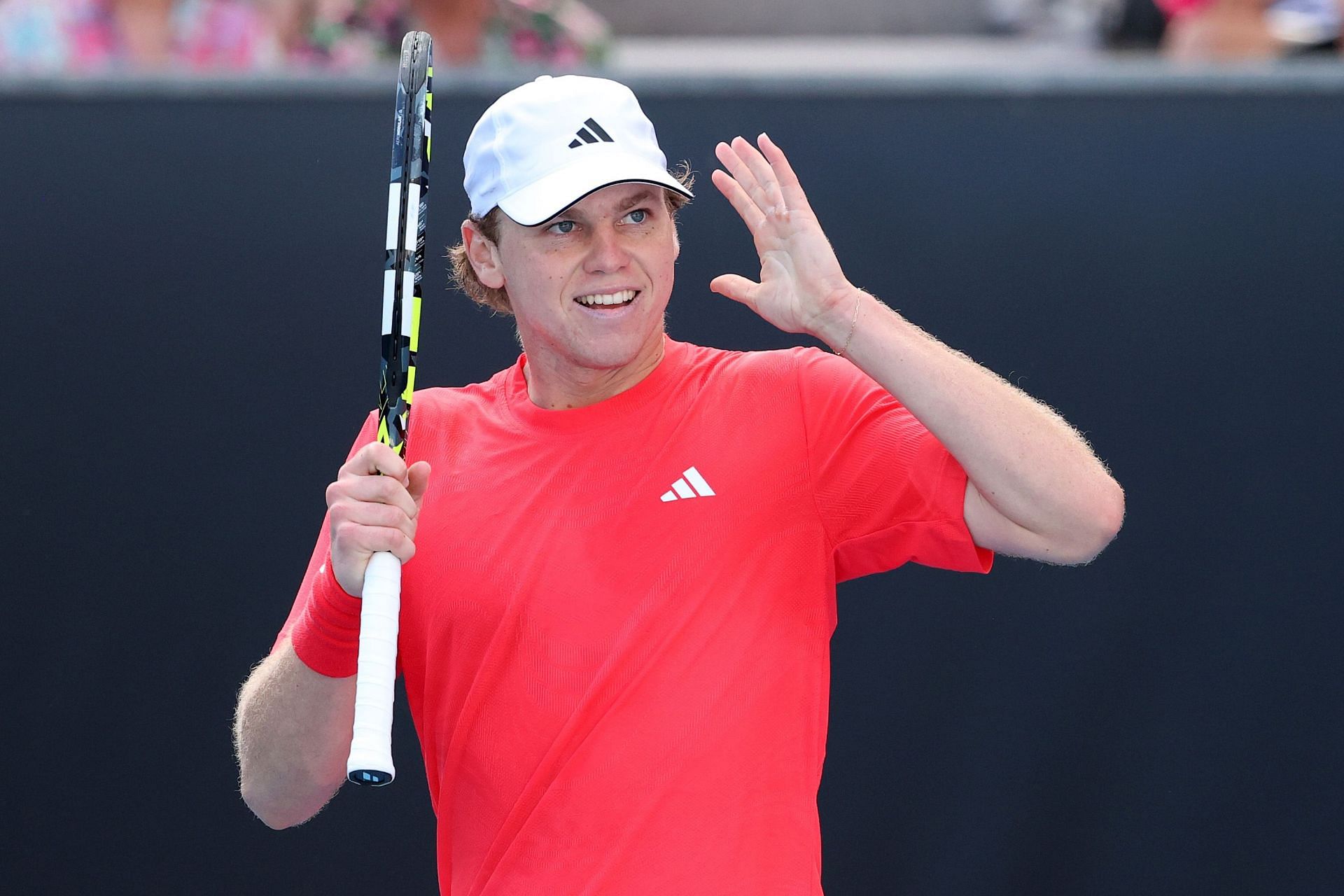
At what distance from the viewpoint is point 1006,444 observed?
5.16 feet

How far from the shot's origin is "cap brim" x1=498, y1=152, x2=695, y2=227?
1738mm

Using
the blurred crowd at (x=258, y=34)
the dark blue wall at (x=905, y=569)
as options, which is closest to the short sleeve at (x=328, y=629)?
the dark blue wall at (x=905, y=569)

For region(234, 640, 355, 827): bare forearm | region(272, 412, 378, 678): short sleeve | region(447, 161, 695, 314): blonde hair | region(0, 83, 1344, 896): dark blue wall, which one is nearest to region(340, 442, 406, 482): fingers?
region(272, 412, 378, 678): short sleeve

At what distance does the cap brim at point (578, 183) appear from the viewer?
174 cm

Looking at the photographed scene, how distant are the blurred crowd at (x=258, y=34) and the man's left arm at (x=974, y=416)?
1813mm

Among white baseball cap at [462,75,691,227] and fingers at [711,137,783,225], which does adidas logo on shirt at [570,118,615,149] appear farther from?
fingers at [711,137,783,225]

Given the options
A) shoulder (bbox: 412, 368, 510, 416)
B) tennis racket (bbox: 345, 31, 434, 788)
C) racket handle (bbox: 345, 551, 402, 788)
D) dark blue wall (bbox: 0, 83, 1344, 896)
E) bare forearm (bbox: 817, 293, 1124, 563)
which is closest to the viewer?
racket handle (bbox: 345, 551, 402, 788)

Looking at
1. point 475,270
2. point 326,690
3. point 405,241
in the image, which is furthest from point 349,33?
point 326,690

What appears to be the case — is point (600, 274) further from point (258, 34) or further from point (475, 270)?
point (258, 34)

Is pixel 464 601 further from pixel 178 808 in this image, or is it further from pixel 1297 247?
pixel 1297 247

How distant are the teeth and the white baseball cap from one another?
12 cm

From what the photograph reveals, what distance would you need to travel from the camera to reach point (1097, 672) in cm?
255

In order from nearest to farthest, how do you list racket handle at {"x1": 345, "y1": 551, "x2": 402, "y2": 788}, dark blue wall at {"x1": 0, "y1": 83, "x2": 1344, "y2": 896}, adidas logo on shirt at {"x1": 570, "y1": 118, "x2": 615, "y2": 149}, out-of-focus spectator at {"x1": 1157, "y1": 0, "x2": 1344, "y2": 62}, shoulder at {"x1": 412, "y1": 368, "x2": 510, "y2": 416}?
racket handle at {"x1": 345, "y1": 551, "x2": 402, "y2": 788} → adidas logo on shirt at {"x1": 570, "y1": 118, "x2": 615, "y2": 149} → shoulder at {"x1": 412, "y1": 368, "x2": 510, "y2": 416} → dark blue wall at {"x1": 0, "y1": 83, "x2": 1344, "y2": 896} → out-of-focus spectator at {"x1": 1157, "y1": 0, "x2": 1344, "y2": 62}

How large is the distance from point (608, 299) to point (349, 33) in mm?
1923
